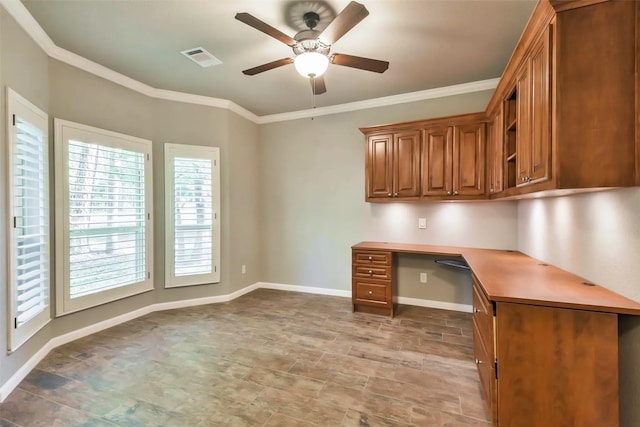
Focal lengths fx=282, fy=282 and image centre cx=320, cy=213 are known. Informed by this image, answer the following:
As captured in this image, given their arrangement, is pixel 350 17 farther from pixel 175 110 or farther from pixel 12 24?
pixel 175 110

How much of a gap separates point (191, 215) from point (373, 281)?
260 cm

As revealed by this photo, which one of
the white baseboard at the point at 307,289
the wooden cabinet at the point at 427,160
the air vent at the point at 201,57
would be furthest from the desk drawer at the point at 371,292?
the air vent at the point at 201,57

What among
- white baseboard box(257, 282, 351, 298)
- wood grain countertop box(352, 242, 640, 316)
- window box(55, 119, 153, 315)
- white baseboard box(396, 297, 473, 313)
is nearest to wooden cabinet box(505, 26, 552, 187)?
wood grain countertop box(352, 242, 640, 316)

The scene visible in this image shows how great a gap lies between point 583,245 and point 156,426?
3037 millimetres

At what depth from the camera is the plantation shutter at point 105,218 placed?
9.50 feet

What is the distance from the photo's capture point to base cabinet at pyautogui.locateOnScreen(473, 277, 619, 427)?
4.62ft

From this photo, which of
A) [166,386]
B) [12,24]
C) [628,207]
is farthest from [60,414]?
[628,207]

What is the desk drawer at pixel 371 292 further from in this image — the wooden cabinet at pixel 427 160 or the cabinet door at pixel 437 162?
the cabinet door at pixel 437 162

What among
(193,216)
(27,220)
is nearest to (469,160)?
(193,216)

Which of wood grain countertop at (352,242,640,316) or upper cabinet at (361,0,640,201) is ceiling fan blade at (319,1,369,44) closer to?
upper cabinet at (361,0,640,201)

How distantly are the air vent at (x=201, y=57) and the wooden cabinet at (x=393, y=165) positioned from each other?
203cm

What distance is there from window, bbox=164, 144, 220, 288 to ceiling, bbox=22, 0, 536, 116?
0.91 meters

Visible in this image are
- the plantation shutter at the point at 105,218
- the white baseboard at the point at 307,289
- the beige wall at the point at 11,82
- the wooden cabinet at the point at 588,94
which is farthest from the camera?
the white baseboard at the point at 307,289

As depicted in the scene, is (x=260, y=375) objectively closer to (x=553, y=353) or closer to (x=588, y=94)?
(x=553, y=353)
